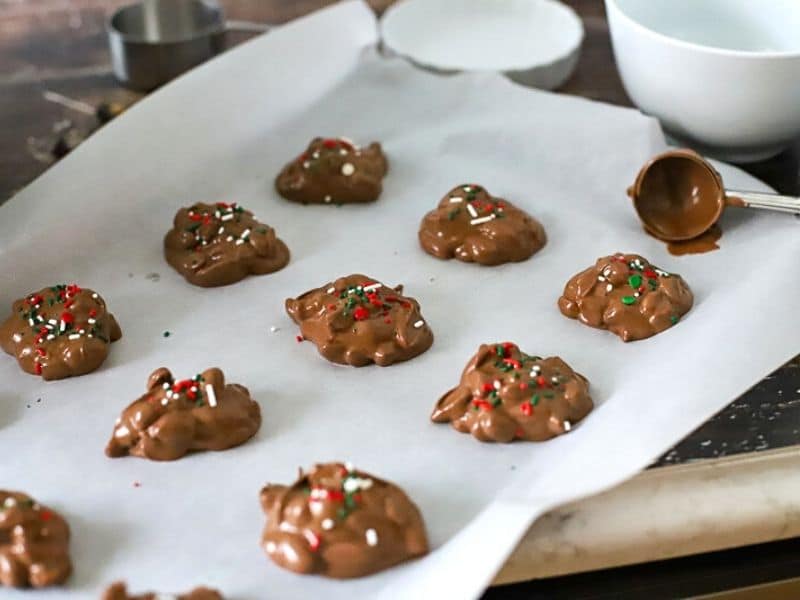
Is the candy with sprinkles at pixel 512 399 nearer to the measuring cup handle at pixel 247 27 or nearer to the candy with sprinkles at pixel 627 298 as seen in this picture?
the candy with sprinkles at pixel 627 298

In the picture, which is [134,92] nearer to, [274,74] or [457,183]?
[274,74]

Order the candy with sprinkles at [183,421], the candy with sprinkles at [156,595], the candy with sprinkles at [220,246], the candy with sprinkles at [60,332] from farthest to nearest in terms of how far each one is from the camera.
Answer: the candy with sprinkles at [220,246]
the candy with sprinkles at [60,332]
the candy with sprinkles at [183,421]
the candy with sprinkles at [156,595]

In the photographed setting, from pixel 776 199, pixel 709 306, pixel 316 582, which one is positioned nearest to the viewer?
pixel 316 582

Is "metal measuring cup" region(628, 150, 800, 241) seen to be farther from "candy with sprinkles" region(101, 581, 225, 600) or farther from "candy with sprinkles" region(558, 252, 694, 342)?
"candy with sprinkles" region(101, 581, 225, 600)

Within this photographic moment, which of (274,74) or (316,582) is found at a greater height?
(274,74)

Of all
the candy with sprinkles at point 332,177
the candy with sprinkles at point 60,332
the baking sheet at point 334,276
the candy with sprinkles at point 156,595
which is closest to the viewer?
the candy with sprinkles at point 156,595

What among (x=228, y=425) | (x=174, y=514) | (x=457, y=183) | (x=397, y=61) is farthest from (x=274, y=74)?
(x=174, y=514)

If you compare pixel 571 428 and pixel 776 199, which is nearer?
pixel 571 428

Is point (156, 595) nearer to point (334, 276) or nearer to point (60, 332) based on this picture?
point (60, 332)

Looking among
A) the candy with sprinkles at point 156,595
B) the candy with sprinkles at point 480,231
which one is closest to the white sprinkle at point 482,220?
the candy with sprinkles at point 480,231
